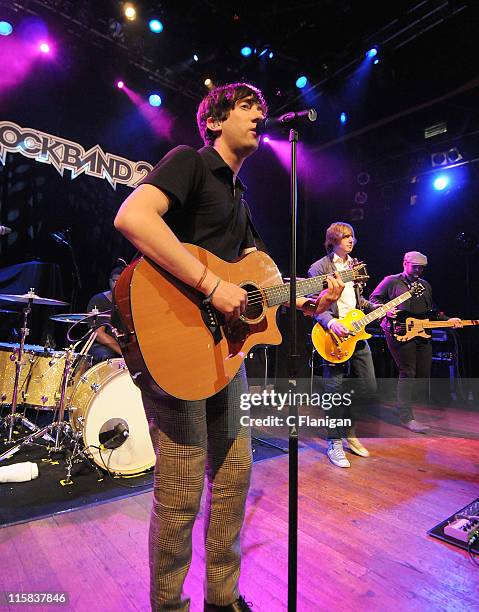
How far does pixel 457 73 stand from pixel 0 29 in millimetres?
7173

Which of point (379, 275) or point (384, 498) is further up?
point (379, 275)

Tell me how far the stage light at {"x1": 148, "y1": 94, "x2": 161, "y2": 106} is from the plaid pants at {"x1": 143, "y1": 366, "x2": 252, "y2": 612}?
6900 mm

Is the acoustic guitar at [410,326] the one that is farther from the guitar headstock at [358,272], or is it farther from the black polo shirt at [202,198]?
the black polo shirt at [202,198]

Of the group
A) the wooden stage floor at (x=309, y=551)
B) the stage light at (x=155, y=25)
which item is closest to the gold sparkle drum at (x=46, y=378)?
the wooden stage floor at (x=309, y=551)

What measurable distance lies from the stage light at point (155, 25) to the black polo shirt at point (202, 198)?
5.93 meters

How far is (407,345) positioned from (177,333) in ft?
15.2

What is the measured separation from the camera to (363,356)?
3.81m

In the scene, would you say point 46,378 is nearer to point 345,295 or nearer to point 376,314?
point 345,295

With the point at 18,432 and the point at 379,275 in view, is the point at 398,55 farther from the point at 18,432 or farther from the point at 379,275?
the point at 18,432

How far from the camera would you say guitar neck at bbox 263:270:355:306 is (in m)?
1.70

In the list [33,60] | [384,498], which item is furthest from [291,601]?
[33,60]

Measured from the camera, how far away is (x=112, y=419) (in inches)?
120

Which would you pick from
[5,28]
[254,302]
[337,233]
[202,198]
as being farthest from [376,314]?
[5,28]

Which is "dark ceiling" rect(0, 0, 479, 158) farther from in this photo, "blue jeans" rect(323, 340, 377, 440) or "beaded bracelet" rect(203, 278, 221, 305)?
"beaded bracelet" rect(203, 278, 221, 305)
